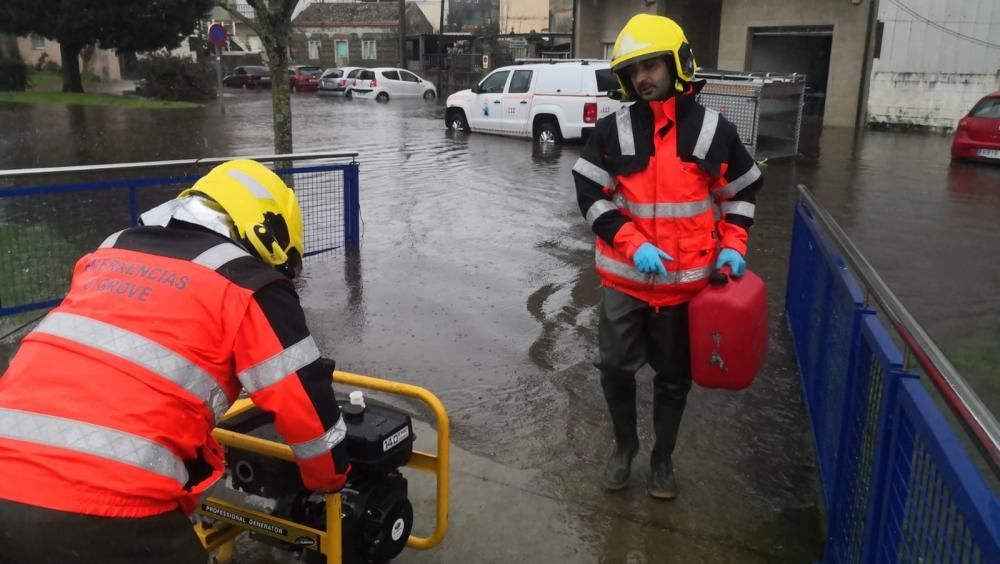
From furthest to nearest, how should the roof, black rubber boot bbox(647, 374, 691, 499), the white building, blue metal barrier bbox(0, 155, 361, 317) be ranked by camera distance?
the roof, the white building, blue metal barrier bbox(0, 155, 361, 317), black rubber boot bbox(647, 374, 691, 499)

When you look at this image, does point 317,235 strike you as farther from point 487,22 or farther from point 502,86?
point 487,22

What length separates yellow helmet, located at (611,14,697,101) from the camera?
125 inches

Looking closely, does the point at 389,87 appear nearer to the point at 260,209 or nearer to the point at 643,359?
the point at 643,359

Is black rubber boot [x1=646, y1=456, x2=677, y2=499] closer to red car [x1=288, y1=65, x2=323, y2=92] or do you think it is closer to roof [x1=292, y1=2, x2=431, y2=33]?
red car [x1=288, y1=65, x2=323, y2=92]

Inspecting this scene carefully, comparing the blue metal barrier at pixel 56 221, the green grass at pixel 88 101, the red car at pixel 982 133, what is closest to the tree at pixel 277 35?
the blue metal barrier at pixel 56 221

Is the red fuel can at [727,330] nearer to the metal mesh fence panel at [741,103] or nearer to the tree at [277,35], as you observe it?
the tree at [277,35]

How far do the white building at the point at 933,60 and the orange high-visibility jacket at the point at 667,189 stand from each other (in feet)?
70.0

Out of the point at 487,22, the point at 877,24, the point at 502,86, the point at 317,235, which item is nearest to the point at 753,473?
the point at 317,235

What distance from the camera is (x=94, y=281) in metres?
2.06

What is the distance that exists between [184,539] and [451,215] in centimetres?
783

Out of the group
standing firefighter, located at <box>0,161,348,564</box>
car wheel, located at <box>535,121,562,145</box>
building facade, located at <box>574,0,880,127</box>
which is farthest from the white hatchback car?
standing firefighter, located at <box>0,161,348,564</box>

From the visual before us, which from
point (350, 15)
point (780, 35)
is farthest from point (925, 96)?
point (350, 15)

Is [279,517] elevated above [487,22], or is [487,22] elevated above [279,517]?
[487,22]

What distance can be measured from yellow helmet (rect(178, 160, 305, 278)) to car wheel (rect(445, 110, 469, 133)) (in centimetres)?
1704
